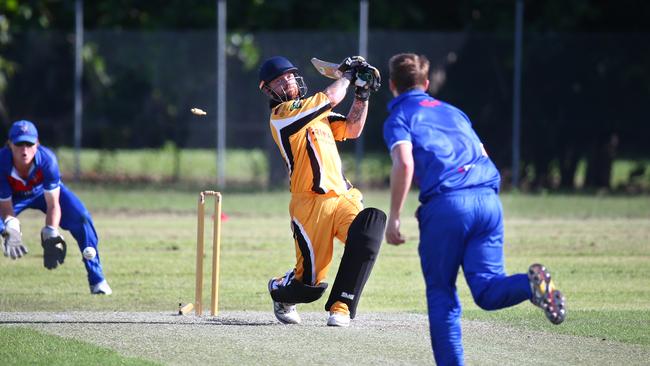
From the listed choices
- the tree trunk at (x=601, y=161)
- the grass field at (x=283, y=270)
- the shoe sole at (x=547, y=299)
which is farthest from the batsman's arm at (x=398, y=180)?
the tree trunk at (x=601, y=161)

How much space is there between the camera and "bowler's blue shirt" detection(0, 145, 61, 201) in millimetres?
9750

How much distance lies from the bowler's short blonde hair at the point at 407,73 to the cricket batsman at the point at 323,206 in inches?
61.1

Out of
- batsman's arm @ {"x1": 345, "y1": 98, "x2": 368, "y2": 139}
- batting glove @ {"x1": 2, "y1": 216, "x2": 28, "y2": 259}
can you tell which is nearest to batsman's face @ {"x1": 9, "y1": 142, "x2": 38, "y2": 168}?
batting glove @ {"x1": 2, "y1": 216, "x2": 28, "y2": 259}

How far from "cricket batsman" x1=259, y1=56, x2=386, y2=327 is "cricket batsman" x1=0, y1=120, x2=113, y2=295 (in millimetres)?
2233

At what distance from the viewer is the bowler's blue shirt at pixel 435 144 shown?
650 cm

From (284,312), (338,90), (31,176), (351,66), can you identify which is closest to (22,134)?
(31,176)

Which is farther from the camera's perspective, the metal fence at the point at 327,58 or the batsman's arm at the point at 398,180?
the metal fence at the point at 327,58

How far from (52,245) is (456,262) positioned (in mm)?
4326

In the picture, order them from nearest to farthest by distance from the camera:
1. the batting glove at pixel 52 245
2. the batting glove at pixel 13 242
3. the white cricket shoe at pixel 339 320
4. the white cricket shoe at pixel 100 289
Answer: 1. the white cricket shoe at pixel 339 320
2. the batting glove at pixel 13 242
3. the batting glove at pixel 52 245
4. the white cricket shoe at pixel 100 289

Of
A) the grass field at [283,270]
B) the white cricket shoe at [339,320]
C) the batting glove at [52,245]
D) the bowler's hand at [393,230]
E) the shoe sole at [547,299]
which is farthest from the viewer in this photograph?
the batting glove at [52,245]

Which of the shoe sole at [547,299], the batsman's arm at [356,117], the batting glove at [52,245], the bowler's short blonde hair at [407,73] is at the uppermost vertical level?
the bowler's short blonde hair at [407,73]

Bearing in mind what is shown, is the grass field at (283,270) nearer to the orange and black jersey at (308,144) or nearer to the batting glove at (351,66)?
the orange and black jersey at (308,144)

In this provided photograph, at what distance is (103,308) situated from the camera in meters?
9.77

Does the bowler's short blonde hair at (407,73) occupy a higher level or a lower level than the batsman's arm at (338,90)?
higher
